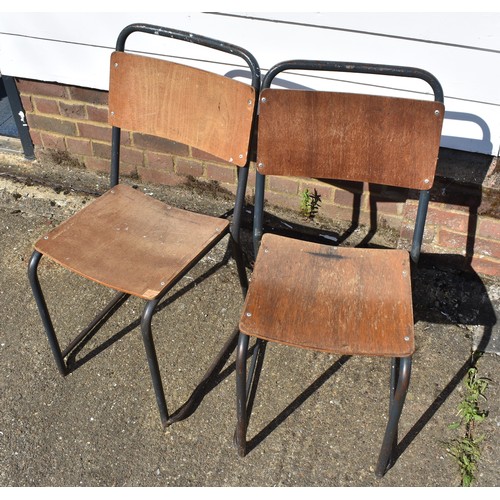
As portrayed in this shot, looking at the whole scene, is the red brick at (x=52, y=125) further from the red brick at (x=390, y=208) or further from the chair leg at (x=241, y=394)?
the chair leg at (x=241, y=394)

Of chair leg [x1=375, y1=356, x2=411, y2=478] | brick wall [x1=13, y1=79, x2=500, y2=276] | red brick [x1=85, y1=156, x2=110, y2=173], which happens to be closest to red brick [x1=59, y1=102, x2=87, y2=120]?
brick wall [x1=13, y1=79, x2=500, y2=276]

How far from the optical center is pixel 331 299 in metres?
1.97

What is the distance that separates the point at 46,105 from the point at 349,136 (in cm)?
170

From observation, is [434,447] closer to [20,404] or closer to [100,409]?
[100,409]

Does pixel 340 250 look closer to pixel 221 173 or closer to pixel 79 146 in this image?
pixel 221 173

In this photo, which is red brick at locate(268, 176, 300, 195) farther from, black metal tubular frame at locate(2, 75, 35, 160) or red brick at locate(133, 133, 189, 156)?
black metal tubular frame at locate(2, 75, 35, 160)

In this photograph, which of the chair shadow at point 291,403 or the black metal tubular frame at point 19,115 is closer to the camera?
the chair shadow at point 291,403

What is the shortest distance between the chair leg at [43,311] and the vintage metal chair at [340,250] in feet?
2.39

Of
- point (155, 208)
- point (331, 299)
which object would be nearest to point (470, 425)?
point (331, 299)

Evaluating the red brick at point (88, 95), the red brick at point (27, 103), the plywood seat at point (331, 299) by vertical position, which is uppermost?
the red brick at point (88, 95)

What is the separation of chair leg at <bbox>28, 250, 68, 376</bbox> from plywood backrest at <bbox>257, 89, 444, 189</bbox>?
830 mm

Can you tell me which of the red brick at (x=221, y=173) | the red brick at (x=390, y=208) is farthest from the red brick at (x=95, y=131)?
the red brick at (x=390, y=208)

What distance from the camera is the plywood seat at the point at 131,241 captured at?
1995 millimetres

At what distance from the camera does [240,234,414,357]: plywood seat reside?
1807mm
